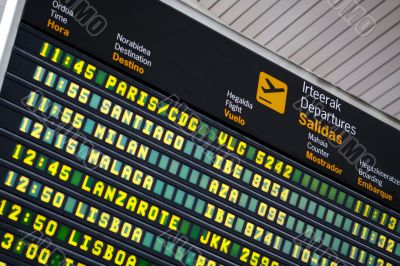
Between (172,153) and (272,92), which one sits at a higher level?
(272,92)

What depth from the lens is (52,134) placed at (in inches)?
931

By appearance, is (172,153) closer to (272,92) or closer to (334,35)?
(272,92)

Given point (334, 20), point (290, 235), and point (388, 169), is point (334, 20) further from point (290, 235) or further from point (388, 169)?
point (290, 235)

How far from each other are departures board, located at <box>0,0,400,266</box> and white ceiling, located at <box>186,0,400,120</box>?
7.74 ft

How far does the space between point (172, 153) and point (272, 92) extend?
11.1 ft

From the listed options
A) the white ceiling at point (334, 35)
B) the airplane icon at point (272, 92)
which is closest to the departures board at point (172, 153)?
the airplane icon at point (272, 92)

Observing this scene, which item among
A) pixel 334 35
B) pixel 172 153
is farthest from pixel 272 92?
pixel 334 35

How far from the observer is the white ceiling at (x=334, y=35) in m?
29.2

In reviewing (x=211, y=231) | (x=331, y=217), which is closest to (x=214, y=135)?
(x=211, y=231)

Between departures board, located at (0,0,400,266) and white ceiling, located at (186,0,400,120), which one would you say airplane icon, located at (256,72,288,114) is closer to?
departures board, located at (0,0,400,266)

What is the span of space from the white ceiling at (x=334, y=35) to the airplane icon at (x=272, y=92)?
9.65 ft

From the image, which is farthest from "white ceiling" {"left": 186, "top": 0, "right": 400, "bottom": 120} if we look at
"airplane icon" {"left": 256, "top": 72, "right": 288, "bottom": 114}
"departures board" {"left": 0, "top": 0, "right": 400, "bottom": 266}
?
"airplane icon" {"left": 256, "top": 72, "right": 288, "bottom": 114}

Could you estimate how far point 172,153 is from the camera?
25.3 metres

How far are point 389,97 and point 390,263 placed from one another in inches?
208
